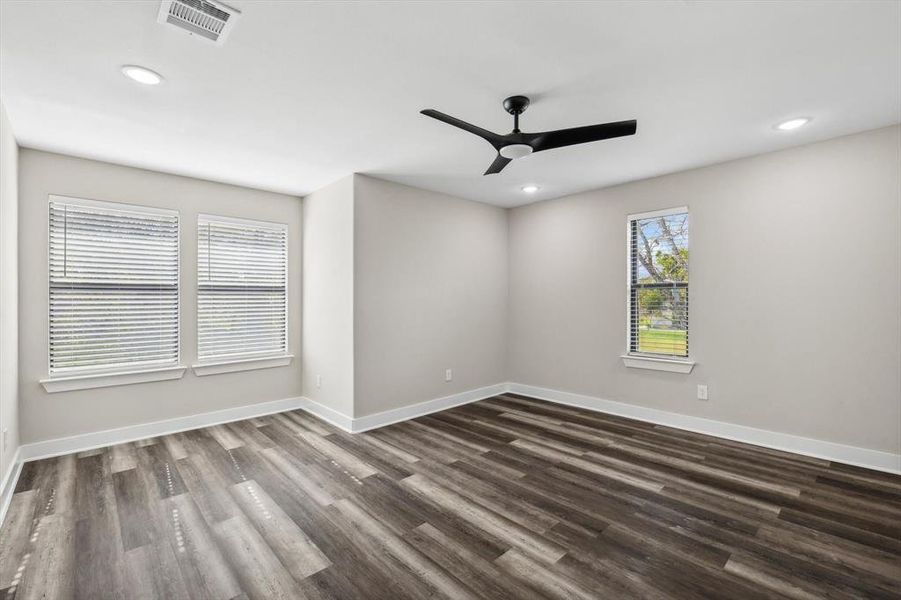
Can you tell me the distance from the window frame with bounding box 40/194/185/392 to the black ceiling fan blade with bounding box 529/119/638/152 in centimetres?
355

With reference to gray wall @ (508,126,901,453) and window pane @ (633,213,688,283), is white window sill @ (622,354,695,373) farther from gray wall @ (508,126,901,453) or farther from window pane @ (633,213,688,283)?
window pane @ (633,213,688,283)

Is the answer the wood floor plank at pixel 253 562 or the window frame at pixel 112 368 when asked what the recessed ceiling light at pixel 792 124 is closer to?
the wood floor plank at pixel 253 562

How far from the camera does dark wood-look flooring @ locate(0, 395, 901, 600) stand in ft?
6.35

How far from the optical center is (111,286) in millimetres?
3777

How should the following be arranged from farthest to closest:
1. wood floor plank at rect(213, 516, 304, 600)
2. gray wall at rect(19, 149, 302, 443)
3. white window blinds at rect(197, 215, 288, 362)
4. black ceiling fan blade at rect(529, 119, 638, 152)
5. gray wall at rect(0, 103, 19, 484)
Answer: white window blinds at rect(197, 215, 288, 362) → gray wall at rect(19, 149, 302, 443) → gray wall at rect(0, 103, 19, 484) → black ceiling fan blade at rect(529, 119, 638, 152) → wood floor plank at rect(213, 516, 304, 600)

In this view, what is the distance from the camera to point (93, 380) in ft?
12.0

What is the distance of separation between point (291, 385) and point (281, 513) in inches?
99.3

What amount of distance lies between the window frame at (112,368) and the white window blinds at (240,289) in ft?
0.61

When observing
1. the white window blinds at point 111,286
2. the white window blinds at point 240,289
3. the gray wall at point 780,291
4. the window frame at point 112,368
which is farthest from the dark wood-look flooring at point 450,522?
the white window blinds at point 240,289

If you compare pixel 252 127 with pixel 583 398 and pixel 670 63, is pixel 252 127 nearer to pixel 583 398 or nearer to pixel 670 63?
pixel 670 63

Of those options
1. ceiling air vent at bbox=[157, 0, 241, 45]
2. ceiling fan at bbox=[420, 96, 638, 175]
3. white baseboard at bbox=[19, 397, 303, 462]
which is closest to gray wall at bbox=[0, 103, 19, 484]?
white baseboard at bbox=[19, 397, 303, 462]

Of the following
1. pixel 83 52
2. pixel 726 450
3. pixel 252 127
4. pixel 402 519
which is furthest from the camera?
pixel 726 450

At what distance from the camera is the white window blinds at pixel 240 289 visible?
170 inches

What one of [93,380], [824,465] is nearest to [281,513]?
[93,380]
